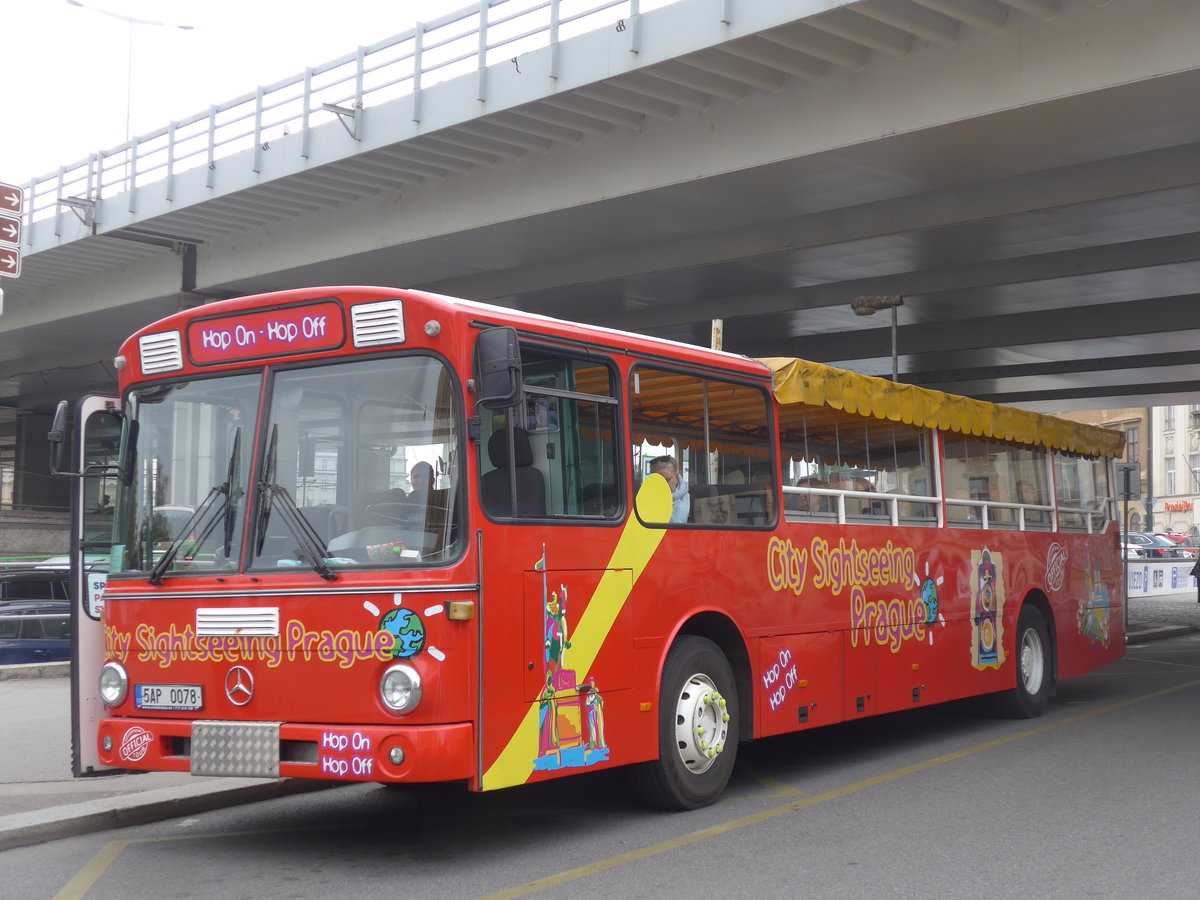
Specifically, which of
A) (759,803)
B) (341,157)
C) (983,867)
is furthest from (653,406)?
(341,157)

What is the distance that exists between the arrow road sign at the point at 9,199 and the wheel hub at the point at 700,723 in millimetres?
5954

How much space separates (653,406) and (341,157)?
11.0m

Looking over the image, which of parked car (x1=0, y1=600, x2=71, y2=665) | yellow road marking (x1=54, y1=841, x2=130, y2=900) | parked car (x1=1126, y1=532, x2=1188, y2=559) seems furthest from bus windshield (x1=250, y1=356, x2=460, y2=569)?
parked car (x1=1126, y1=532, x2=1188, y2=559)

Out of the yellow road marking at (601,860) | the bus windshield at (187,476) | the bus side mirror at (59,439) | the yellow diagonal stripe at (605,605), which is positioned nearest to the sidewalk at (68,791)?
the yellow road marking at (601,860)

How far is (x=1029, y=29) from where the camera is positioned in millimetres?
12234

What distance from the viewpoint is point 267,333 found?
22.9 feet

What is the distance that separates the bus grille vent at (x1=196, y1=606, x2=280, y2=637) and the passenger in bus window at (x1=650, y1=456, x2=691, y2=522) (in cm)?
247

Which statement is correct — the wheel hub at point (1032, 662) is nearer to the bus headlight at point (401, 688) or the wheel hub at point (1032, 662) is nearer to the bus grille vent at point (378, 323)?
the bus headlight at point (401, 688)

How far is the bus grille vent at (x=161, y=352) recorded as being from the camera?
24.0ft

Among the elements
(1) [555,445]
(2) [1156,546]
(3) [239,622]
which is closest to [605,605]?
(1) [555,445]

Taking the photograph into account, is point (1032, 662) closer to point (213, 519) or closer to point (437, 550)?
point (437, 550)

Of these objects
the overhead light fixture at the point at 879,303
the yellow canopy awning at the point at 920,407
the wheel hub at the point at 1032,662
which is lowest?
the wheel hub at the point at 1032,662

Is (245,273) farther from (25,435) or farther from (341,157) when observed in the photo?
(25,435)

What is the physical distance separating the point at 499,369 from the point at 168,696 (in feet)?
8.30
